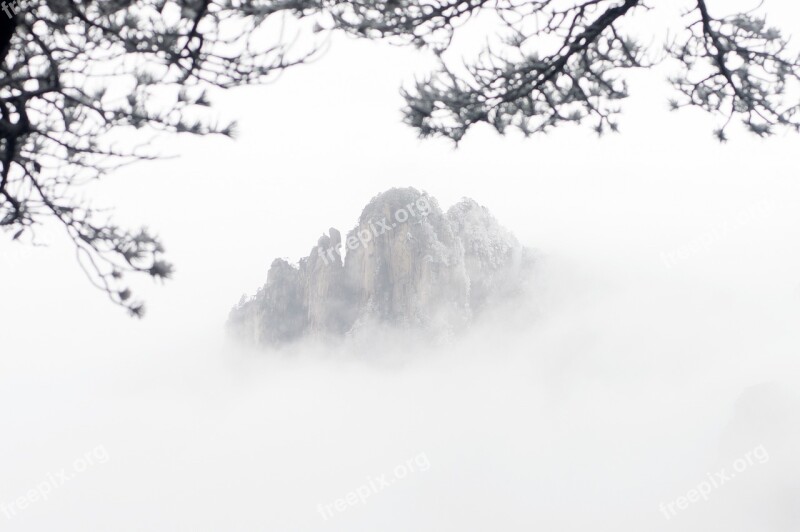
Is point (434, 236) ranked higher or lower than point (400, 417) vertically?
higher

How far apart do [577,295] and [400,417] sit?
2438 centimetres

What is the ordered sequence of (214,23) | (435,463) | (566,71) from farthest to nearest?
(435,463)
(566,71)
(214,23)

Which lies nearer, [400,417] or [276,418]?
[400,417]

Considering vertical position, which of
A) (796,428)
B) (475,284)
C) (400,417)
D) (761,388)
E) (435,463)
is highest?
(475,284)

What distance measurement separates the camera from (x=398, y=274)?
43875 millimetres

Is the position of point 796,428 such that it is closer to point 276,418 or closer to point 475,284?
point 475,284

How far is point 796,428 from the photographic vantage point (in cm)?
2892

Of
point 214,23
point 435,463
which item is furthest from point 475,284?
point 214,23

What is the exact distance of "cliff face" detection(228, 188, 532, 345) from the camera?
41250 mm

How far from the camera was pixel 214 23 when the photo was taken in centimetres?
256

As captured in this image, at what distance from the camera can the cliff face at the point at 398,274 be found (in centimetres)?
4125

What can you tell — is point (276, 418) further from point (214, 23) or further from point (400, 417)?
point (214, 23)

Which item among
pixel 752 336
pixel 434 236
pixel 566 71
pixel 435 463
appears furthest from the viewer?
pixel 752 336

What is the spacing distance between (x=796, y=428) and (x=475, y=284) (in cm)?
2552
